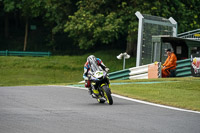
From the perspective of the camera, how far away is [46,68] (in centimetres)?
3503

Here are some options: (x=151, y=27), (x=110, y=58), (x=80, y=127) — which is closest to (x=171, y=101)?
(x=80, y=127)

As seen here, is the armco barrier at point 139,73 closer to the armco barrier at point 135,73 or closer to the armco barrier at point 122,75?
the armco barrier at point 135,73

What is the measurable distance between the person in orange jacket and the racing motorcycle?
8145 millimetres

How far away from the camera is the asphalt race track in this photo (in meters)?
7.85

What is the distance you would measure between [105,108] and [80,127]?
3.16m

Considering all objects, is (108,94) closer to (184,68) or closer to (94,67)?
(94,67)

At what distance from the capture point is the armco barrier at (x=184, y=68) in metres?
21.6

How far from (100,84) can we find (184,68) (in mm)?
10111

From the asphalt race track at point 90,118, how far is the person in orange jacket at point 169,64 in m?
8.18

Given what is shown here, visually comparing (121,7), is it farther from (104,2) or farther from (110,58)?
(110,58)

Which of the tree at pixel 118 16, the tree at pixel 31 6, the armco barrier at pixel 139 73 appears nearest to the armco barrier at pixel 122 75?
the armco barrier at pixel 139 73

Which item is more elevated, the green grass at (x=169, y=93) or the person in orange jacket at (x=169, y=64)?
the person in orange jacket at (x=169, y=64)

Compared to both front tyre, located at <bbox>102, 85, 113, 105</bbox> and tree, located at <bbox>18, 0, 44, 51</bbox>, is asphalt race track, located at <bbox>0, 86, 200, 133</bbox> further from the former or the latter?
tree, located at <bbox>18, 0, 44, 51</bbox>

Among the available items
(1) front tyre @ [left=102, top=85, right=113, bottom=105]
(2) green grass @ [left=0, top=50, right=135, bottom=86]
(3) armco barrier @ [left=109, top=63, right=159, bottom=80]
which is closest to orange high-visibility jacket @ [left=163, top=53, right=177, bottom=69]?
(3) armco barrier @ [left=109, top=63, right=159, bottom=80]
